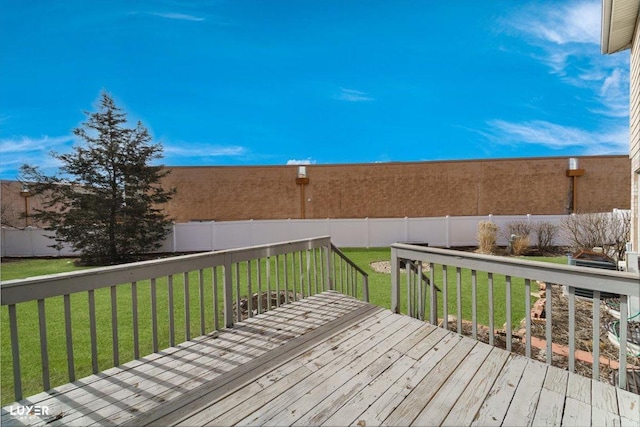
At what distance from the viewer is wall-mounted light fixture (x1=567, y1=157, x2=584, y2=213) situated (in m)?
15.1

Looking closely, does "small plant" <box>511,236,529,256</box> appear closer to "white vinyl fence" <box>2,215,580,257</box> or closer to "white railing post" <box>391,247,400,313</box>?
"white vinyl fence" <box>2,215,580,257</box>

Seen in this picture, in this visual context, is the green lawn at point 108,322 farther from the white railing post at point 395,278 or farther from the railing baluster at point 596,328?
the railing baluster at point 596,328

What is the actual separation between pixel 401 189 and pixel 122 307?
554 inches

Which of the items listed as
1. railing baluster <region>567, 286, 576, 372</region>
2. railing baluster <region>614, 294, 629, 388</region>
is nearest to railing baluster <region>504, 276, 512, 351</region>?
railing baluster <region>567, 286, 576, 372</region>

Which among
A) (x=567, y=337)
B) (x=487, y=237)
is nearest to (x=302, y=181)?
(x=487, y=237)

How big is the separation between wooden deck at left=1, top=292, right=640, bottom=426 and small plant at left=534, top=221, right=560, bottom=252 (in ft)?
38.8

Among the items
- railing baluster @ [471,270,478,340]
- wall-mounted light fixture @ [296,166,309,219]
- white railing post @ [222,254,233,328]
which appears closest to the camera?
railing baluster @ [471,270,478,340]

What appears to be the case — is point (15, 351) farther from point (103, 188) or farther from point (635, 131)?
point (103, 188)

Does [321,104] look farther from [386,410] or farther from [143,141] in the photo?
[386,410]

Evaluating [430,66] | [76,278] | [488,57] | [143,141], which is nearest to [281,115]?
[143,141]

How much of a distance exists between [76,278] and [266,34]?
6702mm

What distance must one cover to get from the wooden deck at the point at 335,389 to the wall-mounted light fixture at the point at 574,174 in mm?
17401

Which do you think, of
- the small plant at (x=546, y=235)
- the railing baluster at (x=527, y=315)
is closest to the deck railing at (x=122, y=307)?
the railing baluster at (x=527, y=315)

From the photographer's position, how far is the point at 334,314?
3506mm
